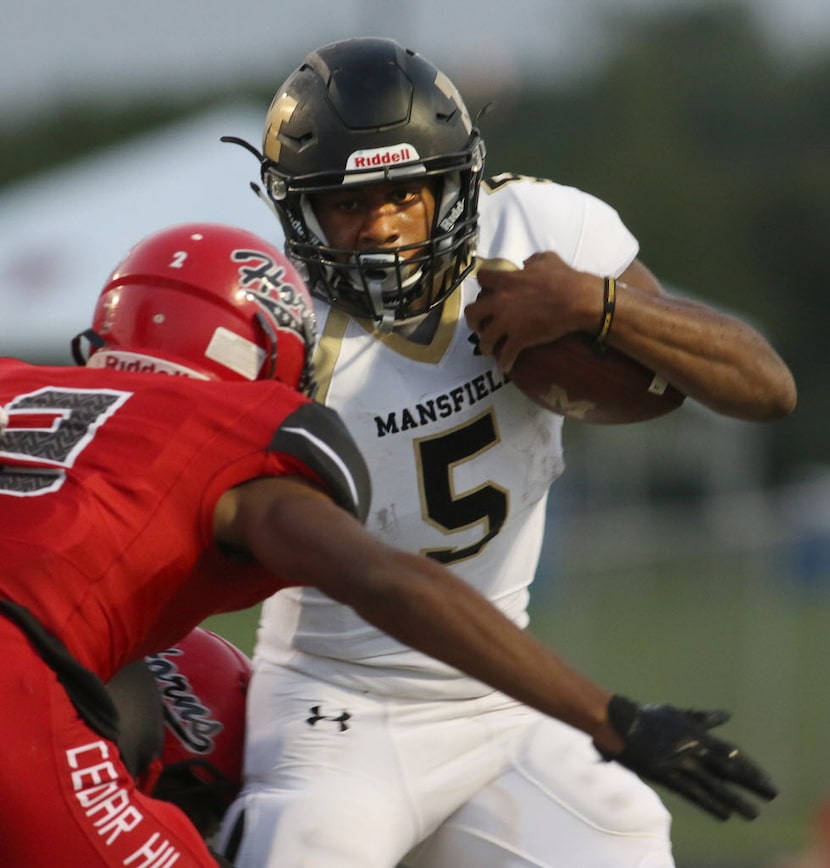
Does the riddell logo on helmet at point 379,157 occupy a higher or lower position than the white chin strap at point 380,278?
higher

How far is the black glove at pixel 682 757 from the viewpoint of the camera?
9.36ft

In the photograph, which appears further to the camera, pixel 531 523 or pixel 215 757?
pixel 531 523

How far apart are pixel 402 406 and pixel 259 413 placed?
0.89 metres

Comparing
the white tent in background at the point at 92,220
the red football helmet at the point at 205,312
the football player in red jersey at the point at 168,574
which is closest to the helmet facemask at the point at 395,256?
the red football helmet at the point at 205,312

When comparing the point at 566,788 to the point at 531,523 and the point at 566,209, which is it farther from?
the point at 566,209

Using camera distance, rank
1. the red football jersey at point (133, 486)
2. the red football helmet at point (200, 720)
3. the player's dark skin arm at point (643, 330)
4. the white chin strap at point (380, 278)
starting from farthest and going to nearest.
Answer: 1. the white chin strap at point (380, 278)
2. the player's dark skin arm at point (643, 330)
3. the red football helmet at point (200, 720)
4. the red football jersey at point (133, 486)

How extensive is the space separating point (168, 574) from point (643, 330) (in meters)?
1.26

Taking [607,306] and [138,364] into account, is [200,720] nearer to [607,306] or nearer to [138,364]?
[138,364]

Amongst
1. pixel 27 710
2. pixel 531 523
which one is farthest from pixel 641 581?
pixel 27 710

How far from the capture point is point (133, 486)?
3057 millimetres

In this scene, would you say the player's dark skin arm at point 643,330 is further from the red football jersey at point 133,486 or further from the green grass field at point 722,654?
the green grass field at point 722,654

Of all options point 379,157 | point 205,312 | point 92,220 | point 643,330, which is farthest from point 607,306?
point 92,220

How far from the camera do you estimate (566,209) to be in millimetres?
4238

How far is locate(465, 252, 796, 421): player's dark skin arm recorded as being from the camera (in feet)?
12.5
